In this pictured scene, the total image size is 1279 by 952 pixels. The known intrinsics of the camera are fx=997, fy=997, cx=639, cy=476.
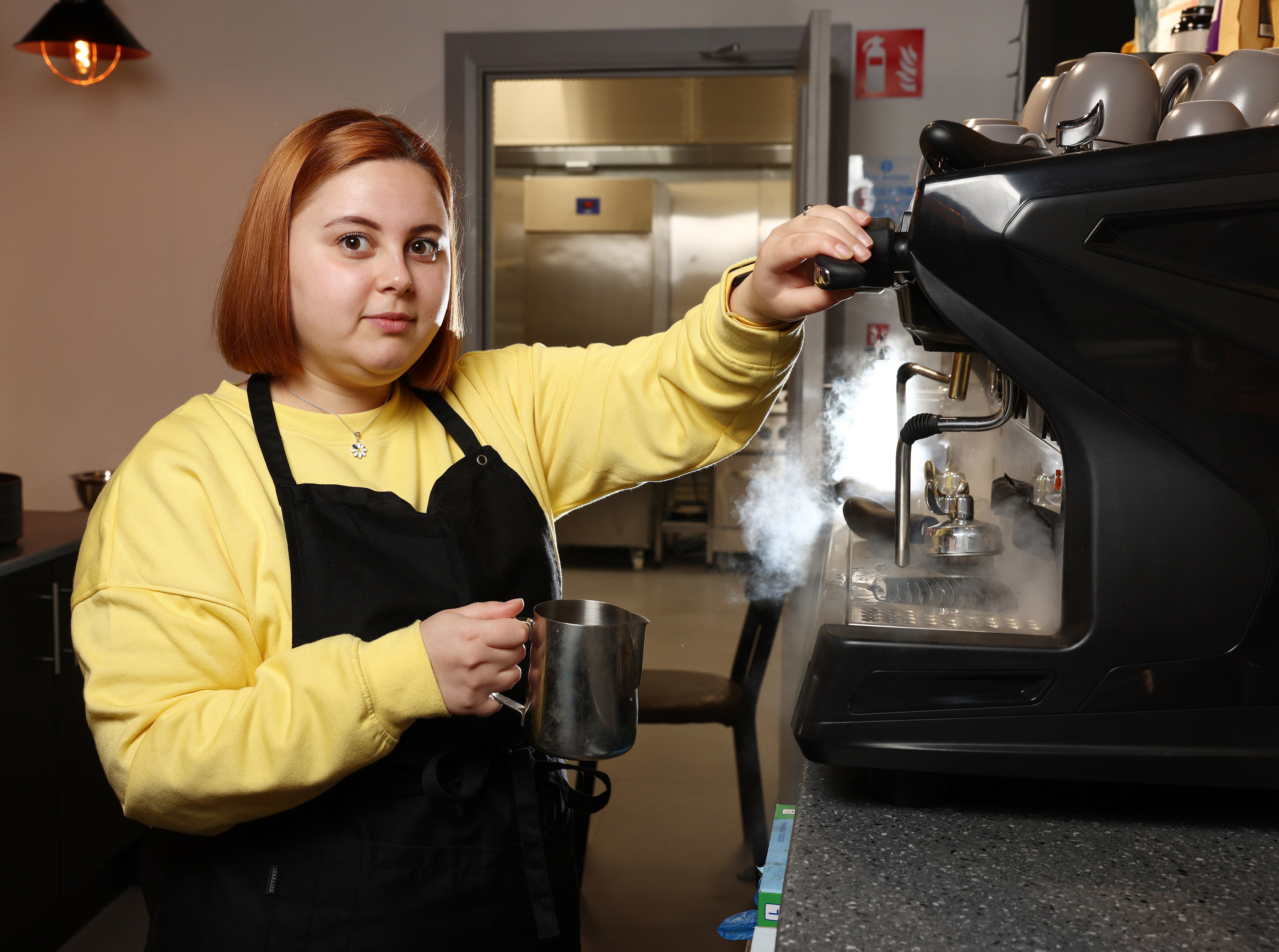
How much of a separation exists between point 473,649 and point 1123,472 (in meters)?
0.47

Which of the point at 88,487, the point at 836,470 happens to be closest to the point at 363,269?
the point at 836,470

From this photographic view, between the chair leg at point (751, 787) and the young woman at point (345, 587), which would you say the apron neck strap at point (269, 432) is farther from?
the chair leg at point (751, 787)

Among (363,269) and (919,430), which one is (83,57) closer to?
(363,269)

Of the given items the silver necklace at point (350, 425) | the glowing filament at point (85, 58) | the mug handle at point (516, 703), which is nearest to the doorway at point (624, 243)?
the glowing filament at point (85, 58)

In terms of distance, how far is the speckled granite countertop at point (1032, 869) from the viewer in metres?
0.56

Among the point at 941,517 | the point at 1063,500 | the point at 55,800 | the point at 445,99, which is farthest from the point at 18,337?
the point at 1063,500

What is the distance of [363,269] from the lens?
819 mm

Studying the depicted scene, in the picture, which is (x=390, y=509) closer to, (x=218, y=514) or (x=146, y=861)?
(x=218, y=514)

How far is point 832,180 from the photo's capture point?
259 cm

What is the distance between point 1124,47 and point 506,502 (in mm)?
1205

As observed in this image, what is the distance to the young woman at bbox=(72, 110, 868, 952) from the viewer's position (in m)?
0.73

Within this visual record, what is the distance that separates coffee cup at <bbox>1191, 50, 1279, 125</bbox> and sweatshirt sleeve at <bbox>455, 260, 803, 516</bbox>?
1.23 ft

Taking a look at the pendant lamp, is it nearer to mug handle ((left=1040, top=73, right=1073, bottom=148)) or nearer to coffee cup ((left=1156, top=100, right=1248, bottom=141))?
mug handle ((left=1040, top=73, right=1073, bottom=148))

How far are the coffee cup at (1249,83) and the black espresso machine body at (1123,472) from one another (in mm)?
186
